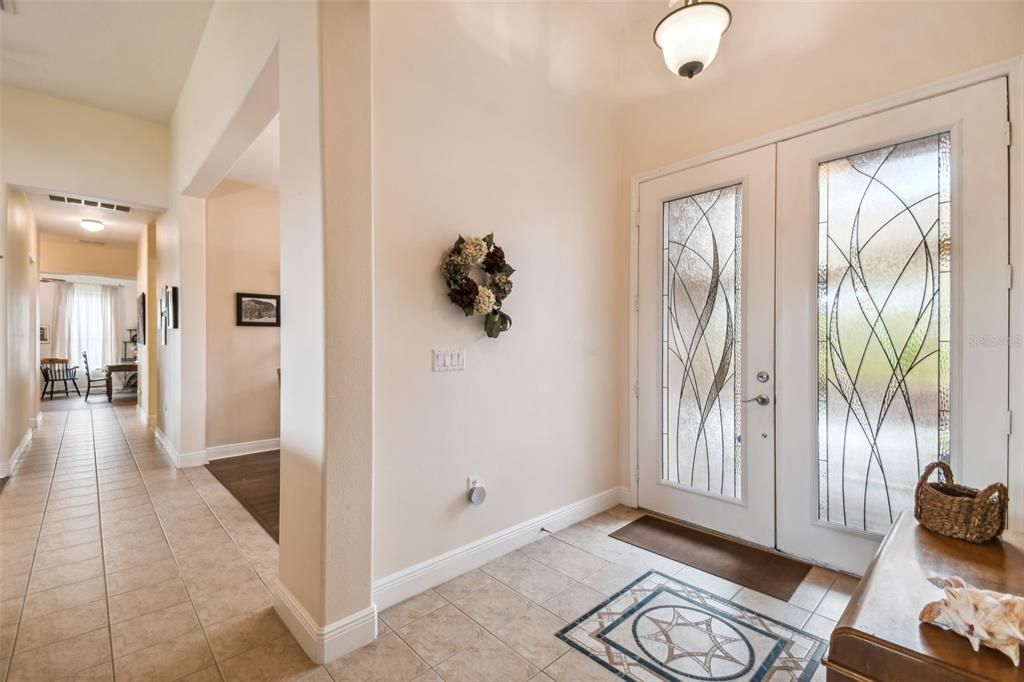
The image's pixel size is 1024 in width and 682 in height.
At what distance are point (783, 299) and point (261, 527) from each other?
12.0 feet

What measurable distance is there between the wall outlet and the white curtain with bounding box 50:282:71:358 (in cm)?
1209

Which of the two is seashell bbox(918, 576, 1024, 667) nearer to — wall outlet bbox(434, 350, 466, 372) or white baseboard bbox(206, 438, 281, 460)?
wall outlet bbox(434, 350, 466, 372)

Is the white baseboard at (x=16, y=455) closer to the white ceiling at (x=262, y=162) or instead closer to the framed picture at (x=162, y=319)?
the framed picture at (x=162, y=319)

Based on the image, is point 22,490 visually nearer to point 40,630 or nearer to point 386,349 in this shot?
point 40,630

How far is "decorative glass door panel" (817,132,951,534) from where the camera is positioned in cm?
213

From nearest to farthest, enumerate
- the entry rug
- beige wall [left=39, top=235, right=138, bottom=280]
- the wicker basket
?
the wicker basket < the entry rug < beige wall [left=39, top=235, right=138, bottom=280]

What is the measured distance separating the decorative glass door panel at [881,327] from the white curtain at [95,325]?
43.4 ft

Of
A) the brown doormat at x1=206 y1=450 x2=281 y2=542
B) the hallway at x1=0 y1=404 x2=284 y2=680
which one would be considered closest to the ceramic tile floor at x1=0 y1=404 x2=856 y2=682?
the hallway at x1=0 y1=404 x2=284 y2=680

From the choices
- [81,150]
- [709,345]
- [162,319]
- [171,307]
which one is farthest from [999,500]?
[162,319]

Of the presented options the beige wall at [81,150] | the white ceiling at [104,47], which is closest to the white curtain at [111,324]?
the beige wall at [81,150]

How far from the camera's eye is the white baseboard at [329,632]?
5.78 feet

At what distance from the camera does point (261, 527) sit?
305 centimetres

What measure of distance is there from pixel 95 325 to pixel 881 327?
46.2 ft

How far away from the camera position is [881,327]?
227 centimetres
